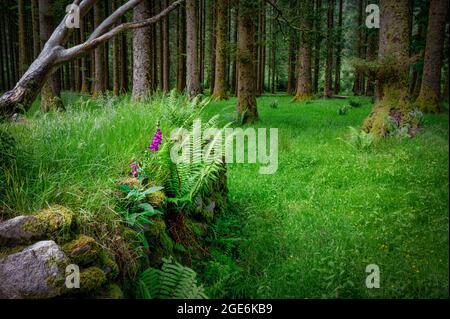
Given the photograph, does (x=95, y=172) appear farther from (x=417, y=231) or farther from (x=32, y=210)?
(x=417, y=231)

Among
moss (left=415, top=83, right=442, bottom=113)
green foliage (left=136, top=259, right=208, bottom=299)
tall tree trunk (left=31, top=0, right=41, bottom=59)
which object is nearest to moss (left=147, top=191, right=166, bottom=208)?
green foliage (left=136, top=259, right=208, bottom=299)

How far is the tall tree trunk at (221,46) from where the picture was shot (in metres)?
13.9

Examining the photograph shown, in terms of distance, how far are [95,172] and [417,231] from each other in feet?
9.44

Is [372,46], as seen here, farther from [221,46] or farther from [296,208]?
[296,208]

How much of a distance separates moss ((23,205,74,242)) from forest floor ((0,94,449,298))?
137 millimetres

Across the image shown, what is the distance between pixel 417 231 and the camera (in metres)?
3.00

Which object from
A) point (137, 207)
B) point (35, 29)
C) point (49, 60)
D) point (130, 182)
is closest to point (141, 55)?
point (49, 60)

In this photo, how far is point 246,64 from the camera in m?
11.5

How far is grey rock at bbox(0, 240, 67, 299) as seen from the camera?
Answer: 2.12m

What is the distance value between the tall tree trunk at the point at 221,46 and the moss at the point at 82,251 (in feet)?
32.6

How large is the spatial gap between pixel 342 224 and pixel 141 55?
7.86 metres

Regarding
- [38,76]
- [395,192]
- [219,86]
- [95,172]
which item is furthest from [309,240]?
[219,86]

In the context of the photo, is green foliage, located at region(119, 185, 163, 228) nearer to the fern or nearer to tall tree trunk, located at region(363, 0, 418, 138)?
the fern

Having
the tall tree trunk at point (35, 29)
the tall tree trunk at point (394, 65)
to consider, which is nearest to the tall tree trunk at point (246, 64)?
the tall tree trunk at point (394, 65)
